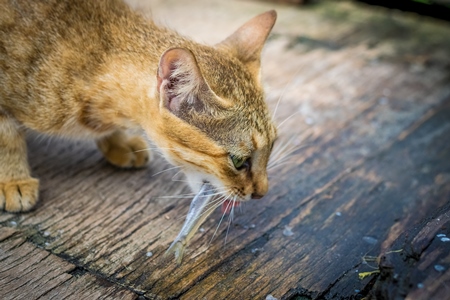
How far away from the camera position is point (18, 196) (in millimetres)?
2742

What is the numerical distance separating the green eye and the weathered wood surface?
352mm

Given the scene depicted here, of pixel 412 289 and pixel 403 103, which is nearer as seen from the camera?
pixel 412 289

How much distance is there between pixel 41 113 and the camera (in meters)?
2.78

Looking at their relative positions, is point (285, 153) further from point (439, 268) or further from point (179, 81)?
point (439, 268)

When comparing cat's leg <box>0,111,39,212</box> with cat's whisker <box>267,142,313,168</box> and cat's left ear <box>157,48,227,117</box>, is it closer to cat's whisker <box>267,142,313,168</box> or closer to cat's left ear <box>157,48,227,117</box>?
cat's left ear <box>157,48,227,117</box>

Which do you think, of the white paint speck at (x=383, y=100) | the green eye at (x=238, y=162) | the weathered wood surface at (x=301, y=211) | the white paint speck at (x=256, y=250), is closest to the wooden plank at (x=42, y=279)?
the weathered wood surface at (x=301, y=211)

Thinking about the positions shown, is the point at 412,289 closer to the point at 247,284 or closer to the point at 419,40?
the point at 247,284

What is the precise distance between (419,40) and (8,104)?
3.43 m

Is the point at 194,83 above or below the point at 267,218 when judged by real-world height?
above

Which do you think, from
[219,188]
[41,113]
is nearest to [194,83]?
[219,188]

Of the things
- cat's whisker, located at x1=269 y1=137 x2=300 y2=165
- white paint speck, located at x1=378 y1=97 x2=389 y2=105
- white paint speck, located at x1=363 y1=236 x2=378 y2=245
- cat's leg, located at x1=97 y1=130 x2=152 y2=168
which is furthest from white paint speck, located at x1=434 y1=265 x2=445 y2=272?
white paint speck, located at x1=378 y1=97 x2=389 y2=105

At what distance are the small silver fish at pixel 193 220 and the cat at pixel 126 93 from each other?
61 mm

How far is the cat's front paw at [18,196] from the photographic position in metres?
2.74

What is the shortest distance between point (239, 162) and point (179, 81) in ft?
1.47
